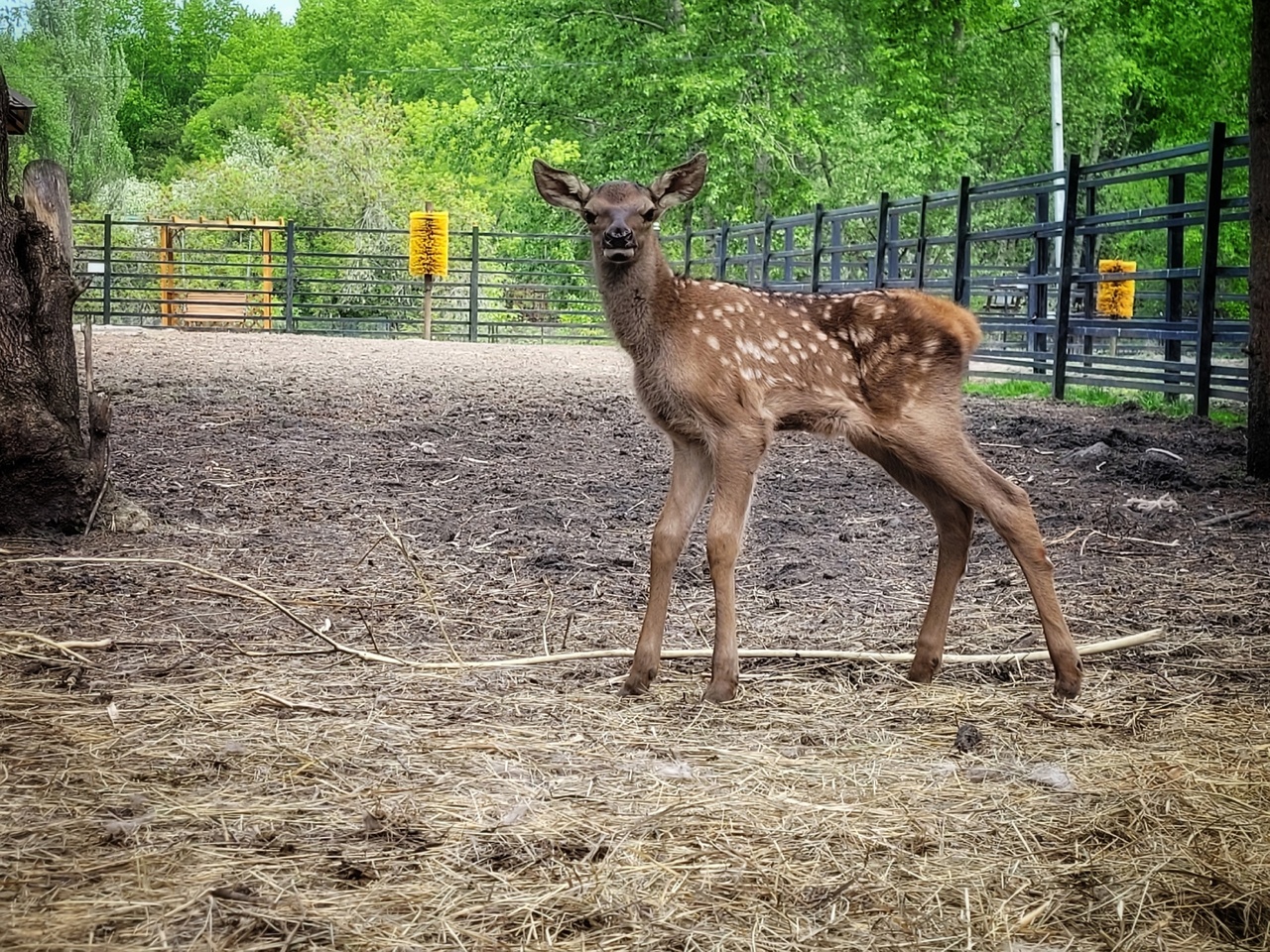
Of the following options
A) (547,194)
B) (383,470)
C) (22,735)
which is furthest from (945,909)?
(383,470)

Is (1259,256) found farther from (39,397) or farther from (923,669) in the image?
(39,397)

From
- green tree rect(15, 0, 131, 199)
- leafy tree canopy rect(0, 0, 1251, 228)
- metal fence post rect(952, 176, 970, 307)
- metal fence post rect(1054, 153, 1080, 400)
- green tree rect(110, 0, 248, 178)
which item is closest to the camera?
metal fence post rect(1054, 153, 1080, 400)

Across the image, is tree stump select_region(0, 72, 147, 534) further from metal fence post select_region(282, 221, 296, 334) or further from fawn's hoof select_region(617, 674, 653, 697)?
metal fence post select_region(282, 221, 296, 334)

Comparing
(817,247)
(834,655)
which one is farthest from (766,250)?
(834,655)

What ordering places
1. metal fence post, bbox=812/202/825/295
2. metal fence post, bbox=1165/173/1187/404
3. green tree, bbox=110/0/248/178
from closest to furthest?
metal fence post, bbox=1165/173/1187/404
metal fence post, bbox=812/202/825/295
green tree, bbox=110/0/248/178

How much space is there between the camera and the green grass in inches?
522

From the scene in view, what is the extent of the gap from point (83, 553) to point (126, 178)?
4924 centimetres

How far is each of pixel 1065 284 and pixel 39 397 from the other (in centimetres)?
1184

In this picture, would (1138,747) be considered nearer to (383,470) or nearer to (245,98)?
(383,470)

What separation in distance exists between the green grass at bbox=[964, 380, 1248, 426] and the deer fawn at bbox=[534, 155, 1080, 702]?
732 cm

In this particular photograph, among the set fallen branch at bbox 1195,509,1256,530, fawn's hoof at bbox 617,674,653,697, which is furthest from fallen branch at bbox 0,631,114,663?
fallen branch at bbox 1195,509,1256,530

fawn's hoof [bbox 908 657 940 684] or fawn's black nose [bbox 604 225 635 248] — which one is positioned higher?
fawn's black nose [bbox 604 225 635 248]

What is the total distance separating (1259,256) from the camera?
9.11m

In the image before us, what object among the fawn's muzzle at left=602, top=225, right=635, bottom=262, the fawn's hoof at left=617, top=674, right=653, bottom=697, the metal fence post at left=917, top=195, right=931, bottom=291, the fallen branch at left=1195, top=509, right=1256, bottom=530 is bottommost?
the fawn's hoof at left=617, top=674, right=653, bottom=697
